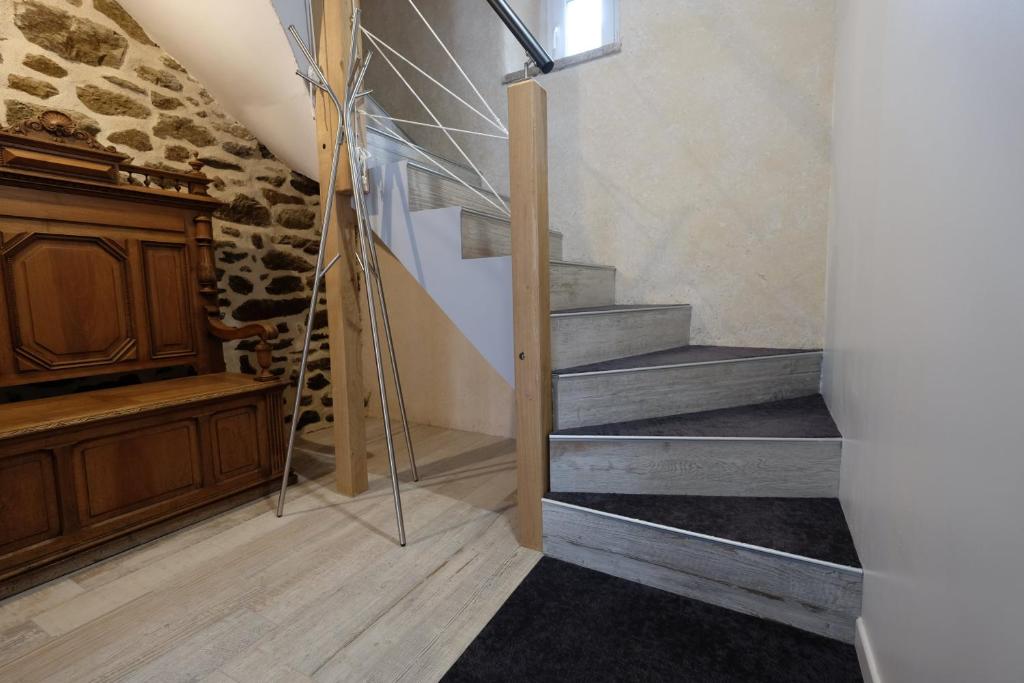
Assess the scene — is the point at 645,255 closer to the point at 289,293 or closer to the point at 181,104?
the point at 289,293

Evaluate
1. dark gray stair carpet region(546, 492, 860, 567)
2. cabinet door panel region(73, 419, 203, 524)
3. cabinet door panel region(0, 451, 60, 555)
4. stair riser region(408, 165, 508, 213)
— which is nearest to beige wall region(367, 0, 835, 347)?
stair riser region(408, 165, 508, 213)

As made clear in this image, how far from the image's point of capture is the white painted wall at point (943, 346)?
50cm

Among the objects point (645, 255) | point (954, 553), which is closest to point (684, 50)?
point (645, 255)

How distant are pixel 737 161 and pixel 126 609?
2842mm

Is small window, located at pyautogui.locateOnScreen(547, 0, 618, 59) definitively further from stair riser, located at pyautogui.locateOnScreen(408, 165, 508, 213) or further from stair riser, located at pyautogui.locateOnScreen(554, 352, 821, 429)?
stair riser, located at pyautogui.locateOnScreen(554, 352, 821, 429)

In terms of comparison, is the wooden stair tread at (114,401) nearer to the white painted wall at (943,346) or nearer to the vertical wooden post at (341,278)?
the vertical wooden post at (341,278)

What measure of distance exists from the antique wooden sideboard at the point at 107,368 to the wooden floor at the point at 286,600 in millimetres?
Result: 152

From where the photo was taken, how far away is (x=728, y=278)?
218 cm

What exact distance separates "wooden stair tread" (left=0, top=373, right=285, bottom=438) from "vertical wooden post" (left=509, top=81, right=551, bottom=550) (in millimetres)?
1227

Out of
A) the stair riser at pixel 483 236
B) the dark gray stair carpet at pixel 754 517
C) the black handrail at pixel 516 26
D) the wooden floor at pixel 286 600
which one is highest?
the black handrail at pixel 516 26

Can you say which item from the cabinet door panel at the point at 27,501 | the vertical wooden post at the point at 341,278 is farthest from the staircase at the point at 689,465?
the cabinet door panel at the point at 27,501

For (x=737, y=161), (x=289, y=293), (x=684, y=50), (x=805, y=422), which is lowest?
(x=805, y=422)

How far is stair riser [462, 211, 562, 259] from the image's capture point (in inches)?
62.2

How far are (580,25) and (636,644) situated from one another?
117 inches
